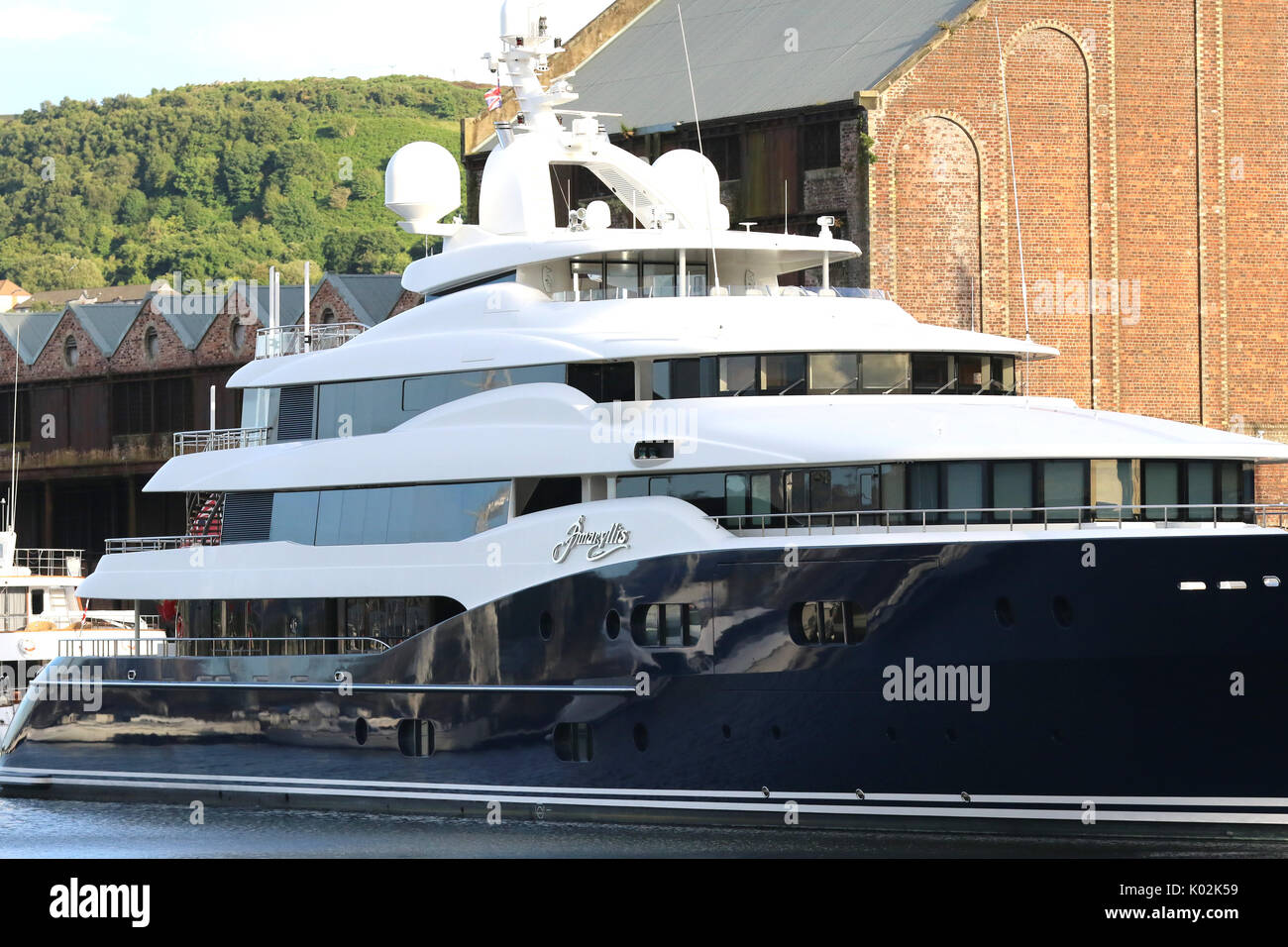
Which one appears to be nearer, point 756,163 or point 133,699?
point 133,699

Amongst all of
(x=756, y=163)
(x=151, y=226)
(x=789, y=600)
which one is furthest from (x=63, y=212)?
(x=789, y=600)

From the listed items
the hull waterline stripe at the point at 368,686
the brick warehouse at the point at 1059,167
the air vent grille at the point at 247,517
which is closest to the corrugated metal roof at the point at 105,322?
the brick warehouse at the point at 1059,167

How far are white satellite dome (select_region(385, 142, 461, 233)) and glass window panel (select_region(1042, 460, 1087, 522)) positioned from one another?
9.84 m

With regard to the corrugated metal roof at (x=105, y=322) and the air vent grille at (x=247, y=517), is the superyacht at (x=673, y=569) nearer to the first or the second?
the air vent grille at (x=247, y=517)

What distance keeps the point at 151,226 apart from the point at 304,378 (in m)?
118

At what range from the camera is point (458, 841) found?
22.5 metres

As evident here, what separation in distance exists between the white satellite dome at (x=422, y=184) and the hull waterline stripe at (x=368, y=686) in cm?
664

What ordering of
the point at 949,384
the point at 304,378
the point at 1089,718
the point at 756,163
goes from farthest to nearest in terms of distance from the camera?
the point at 756,163 < the point at 304,378 < the point at 949,384 < the point at 1089,718

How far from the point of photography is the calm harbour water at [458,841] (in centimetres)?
2000

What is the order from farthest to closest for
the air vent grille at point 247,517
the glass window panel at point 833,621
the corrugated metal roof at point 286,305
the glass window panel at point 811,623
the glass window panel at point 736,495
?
the corrugated metal roof at point 286,305, the air vent grille at point 247,517, the glass window panel at point 736,495, the glass window panel at point 811,623, the glass window panel at point 833,621

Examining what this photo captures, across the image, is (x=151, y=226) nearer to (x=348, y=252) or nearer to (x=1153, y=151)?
(x=348, y=252)

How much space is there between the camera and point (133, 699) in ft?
91.4
